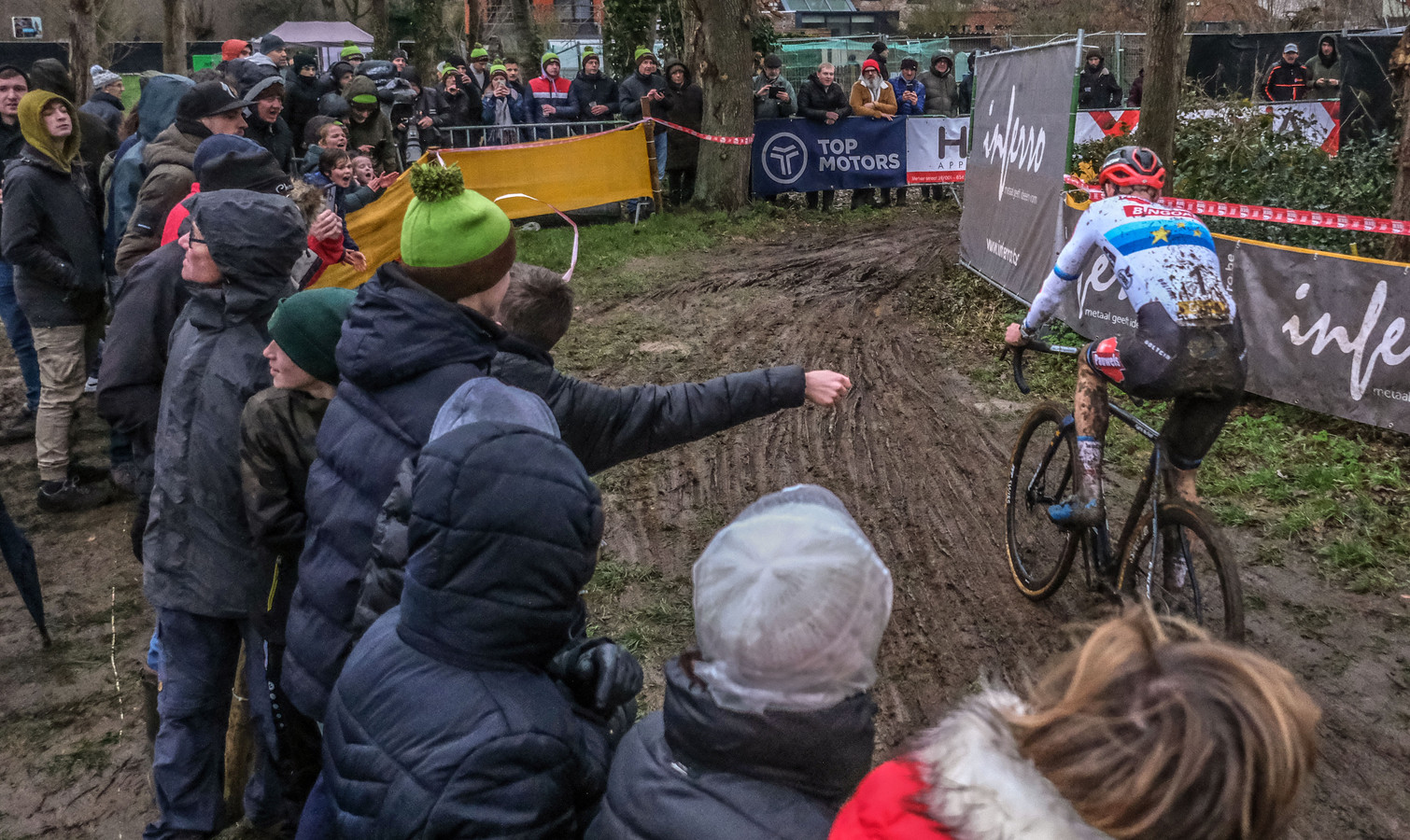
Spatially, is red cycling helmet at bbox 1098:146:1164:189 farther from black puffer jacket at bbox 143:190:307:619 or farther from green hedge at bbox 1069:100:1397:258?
green hedge at bbox 1069:100:1397:258

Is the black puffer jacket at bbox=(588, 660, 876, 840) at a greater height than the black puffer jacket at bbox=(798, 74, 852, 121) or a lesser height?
lesser

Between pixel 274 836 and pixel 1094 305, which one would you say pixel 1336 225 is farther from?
pixel 274 836

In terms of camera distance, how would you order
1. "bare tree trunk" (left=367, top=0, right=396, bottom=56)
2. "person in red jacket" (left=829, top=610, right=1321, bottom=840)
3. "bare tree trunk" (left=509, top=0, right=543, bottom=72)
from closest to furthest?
"person in red jacket" (left=829, top=610, right=1321, bottom=840) → "bare tree trunk" (left=509, top=0, right=543, bottom=72) → "bare tree trunk" (left=367, top=0, right=396, bottom=56)

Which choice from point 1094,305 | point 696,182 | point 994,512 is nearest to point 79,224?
point 994,512

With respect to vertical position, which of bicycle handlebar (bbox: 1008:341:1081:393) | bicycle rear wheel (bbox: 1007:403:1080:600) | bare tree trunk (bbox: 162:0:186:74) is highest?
bare tree trunk (bbox: 162:0:186:74)

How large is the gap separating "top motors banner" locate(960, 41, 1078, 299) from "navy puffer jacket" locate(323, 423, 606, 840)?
8305mm

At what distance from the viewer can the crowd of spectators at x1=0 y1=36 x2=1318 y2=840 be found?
4.29 feet

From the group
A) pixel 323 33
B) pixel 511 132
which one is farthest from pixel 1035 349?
pixel 323 33

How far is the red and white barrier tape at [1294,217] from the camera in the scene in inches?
303

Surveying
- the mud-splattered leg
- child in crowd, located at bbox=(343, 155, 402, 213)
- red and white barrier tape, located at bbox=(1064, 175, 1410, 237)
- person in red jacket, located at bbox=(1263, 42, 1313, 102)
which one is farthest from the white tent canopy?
the mud-splattered leg

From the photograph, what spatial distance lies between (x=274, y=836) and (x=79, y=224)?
4.59 metres

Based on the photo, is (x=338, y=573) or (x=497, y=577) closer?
(x=497, y=577)

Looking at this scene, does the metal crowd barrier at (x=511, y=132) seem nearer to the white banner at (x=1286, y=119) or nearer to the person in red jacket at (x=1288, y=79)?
the white banner at (x=1286, y=119)

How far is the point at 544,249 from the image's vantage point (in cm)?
1289
